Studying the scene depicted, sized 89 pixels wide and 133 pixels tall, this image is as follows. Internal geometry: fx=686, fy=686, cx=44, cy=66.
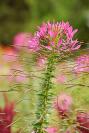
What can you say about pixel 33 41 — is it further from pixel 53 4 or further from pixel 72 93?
pixel 53 4

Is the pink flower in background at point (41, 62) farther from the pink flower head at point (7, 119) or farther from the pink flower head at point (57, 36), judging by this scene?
the pink flower head at point (7, 119)

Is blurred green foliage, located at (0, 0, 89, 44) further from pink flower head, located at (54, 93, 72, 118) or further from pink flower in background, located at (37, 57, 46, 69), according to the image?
pink flower in background, located at (37, 57, 46, 69)

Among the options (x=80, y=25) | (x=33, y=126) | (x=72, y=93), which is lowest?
(x=33, y=126)

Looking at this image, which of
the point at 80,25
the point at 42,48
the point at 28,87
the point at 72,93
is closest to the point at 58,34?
the point at 42,48

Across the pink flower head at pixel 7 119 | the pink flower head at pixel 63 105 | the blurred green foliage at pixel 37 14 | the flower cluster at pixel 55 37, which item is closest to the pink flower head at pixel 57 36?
the flower cluster at pixel 55 37

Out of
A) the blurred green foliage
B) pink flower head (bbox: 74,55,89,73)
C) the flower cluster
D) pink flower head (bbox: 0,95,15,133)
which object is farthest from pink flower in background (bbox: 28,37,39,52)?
the blurred green foliage
